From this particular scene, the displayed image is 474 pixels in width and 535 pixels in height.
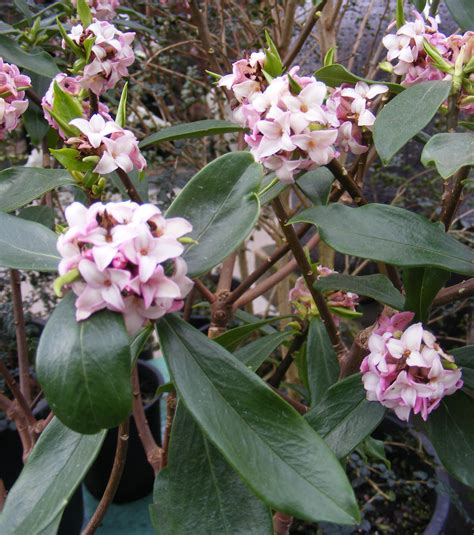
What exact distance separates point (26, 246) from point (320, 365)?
0.46 meters

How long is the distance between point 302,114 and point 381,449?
64cm

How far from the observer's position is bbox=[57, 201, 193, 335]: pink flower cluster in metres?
0.37

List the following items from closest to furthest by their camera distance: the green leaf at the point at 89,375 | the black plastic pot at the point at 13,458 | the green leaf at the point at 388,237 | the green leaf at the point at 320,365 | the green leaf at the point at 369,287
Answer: the green leaf at the point at 89,375, the green leaf at the point at 388,237, the green leaf at the point at 369,287, the green leaf at the point at 320,365, the black plastic pot at the point at 13,458

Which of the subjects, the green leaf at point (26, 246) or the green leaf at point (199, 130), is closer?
the green leaf at point (26, 246)

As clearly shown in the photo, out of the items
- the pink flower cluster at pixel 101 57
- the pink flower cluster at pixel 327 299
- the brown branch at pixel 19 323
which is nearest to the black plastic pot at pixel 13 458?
the brown branch at pixel 19 323

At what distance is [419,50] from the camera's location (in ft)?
1.99

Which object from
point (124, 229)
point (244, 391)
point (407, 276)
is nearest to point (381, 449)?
point (407, 276)

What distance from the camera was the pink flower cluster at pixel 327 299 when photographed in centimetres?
81

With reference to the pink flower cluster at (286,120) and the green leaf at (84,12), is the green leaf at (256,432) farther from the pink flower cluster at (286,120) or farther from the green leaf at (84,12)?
the green leaf at (84,12)

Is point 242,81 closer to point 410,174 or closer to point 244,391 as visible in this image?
point 244,391

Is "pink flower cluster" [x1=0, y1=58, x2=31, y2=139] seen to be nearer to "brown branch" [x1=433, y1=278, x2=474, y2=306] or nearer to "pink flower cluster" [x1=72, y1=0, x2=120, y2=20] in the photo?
"pink flower cluster" [x1=72, y1=0, x2=120, y2=20]

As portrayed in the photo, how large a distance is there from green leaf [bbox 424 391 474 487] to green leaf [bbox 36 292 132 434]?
13.6 inches

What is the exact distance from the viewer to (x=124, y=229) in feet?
1.25

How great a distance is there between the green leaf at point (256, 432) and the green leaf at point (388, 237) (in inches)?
5.8
